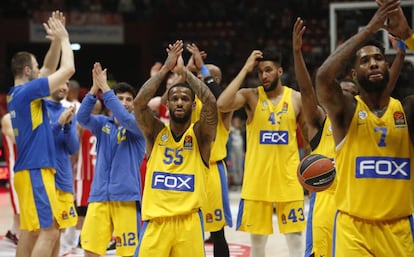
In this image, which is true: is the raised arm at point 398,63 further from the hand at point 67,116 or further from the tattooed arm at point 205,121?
the hand at point 67,116

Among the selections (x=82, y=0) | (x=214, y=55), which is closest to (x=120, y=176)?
(x=214, y=55)

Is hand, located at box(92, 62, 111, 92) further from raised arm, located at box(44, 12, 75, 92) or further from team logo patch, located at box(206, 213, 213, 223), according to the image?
team logo patch, located at box(206, 213, 213, 223)

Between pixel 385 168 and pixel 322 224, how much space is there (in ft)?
4.90

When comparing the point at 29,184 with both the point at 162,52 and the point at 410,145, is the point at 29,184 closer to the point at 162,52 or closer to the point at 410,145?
the point at 410,145

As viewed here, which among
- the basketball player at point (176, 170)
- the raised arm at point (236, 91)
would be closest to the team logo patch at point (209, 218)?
the raised arm at point (236, 91)

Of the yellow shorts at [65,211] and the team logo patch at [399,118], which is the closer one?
the team logo patch at [399,118]

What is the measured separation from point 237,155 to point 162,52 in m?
8.24

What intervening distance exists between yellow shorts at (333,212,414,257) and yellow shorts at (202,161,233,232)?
2941mm

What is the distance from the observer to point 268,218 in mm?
7516

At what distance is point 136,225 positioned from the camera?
7.30m

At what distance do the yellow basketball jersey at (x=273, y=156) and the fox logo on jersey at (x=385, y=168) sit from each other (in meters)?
2.68

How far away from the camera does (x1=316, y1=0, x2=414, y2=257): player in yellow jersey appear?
15.8 feet

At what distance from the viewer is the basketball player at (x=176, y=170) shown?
19.7ft

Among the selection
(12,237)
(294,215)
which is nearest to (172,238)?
(294,215)
